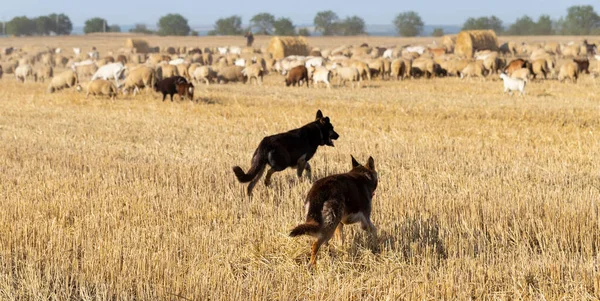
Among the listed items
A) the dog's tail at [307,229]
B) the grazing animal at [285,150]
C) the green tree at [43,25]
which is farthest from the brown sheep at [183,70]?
the green tree at [43,25]

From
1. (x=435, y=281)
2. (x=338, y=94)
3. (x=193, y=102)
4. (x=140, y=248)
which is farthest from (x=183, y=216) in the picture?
(x=338, y=94)

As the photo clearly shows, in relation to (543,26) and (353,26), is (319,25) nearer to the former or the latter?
(353,26)

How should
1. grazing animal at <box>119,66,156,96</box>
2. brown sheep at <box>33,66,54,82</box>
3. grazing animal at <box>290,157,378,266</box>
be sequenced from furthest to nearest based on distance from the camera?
brown sheep at <box>33,66,54,82</box> → grazing animal at <box>119,66,156,96</box> → grazing animal at <box>290,157,378,266</box>

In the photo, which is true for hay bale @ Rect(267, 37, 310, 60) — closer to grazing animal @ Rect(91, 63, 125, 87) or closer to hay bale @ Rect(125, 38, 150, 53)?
hay bale @ Rect(125, 38, 150, 53)

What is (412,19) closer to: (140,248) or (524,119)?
(524,119)

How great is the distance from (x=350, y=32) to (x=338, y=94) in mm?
122190

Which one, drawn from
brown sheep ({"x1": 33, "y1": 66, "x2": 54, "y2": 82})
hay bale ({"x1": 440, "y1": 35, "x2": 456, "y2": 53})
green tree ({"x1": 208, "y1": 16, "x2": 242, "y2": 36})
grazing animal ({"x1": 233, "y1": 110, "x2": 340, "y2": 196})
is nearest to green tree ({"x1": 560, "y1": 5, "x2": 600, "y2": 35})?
green tree ({"x1": 208, "y1": 16, "x2": 242, "y2": 36})

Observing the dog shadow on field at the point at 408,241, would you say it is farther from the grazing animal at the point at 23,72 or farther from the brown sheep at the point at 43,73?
the grazing animal at the point at 23,72

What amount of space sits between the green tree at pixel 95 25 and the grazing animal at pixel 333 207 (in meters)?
138

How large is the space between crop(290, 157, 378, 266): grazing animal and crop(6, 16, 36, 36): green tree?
136 meters

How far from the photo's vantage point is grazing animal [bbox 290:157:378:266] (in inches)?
194

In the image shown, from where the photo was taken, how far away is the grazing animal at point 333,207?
4922 mm

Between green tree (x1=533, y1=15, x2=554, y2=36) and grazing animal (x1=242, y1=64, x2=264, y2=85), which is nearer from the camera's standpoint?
grazing animal (x1=242, y1=64, x2=264, y2=85)

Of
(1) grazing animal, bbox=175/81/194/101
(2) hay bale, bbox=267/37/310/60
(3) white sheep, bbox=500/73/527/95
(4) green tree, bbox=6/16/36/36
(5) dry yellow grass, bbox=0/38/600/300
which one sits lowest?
(5) dry yellow grass, bbox=0/38/600/300
